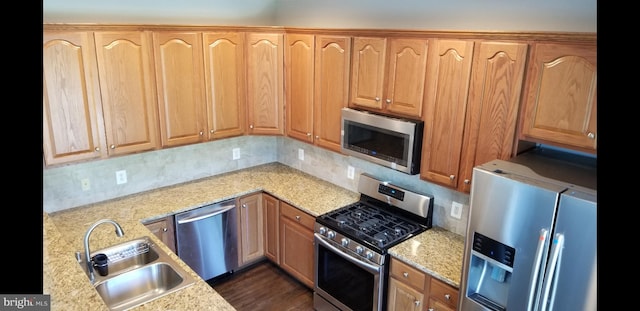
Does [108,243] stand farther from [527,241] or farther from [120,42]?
[527,241]

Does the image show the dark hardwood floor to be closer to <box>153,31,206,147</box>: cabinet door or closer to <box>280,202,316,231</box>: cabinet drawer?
<box>280,202,316,231</box>: cabinet drawer

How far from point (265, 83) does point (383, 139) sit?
4.13 feet

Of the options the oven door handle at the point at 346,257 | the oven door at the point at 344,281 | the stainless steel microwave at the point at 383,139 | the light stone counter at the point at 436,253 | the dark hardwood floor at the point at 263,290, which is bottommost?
the dark hardwood floor at the point at 263,290

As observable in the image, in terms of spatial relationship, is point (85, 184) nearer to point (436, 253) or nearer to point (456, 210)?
point (436, 253)

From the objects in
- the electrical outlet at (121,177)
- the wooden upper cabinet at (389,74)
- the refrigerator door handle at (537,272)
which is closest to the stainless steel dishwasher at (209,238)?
the electrical outlet at (121,177)

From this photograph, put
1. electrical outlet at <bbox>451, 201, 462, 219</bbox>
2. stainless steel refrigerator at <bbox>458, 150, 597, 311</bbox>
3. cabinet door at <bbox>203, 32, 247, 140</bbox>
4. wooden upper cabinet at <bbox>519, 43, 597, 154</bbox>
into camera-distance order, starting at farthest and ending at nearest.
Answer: cabinet door at <bbox>203, 32, 247, 140</bbox> < electrical outlet at <bbox>451, 201, 462, 219</bbox> < wooden upper cabinet at <bbox>519, 43, 597, 154</bbox> < stainless steel refrigerator at <bbox>458, 150, 597, 311</bbox>

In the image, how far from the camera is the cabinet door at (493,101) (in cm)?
217

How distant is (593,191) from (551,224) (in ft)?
0.71

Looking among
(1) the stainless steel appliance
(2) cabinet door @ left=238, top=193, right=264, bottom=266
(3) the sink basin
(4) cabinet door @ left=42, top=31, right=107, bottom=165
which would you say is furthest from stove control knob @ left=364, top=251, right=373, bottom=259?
(4) cabinet door @ left=42, top=31, right=107, bottom=165

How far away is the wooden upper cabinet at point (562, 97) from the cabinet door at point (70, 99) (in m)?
2.69

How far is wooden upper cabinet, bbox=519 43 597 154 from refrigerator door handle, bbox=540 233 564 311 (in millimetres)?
498

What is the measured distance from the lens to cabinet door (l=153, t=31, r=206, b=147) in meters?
3.06

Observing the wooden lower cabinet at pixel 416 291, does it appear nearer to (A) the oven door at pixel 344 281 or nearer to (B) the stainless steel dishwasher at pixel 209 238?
(A) the oven door at pixel 344 281

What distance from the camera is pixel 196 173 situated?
12.6ft
